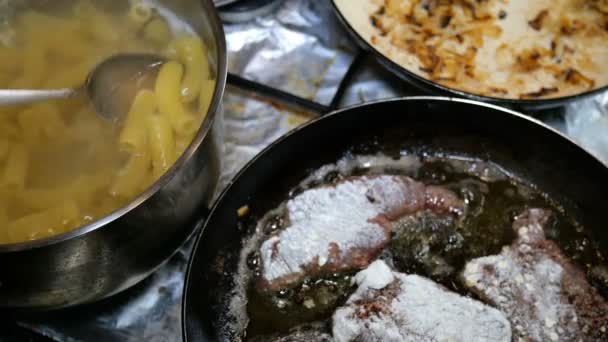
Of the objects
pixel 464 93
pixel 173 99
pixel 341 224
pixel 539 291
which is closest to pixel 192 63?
pixel 173 99

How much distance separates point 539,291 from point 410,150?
370 millimetres

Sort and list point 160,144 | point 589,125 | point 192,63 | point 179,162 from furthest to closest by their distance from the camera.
Answer: point 589,125, point 192,63, point 160,144, point 179,162

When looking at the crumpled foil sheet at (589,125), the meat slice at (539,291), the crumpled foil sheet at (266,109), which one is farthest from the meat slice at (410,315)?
the crumpled foil sheet at (589,125)

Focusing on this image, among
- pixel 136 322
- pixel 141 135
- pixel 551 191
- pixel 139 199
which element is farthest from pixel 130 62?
pixel 551 191

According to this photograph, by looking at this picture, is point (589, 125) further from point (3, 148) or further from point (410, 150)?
point (3, 148)

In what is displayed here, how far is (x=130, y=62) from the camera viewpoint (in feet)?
3.54

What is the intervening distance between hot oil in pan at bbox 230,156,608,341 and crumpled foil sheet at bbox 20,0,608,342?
18 cm

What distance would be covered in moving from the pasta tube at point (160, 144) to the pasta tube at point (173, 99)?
0.02m

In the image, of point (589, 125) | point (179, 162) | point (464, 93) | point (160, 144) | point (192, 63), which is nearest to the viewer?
point (179, 162)

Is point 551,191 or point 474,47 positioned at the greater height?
point 474,47

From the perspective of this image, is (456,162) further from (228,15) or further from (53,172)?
(53,172)

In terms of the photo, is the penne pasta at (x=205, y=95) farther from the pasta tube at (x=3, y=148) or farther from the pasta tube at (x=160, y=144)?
the pasta tube at (x=3, y=148)

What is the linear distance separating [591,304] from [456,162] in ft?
1.19

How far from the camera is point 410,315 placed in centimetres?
99
